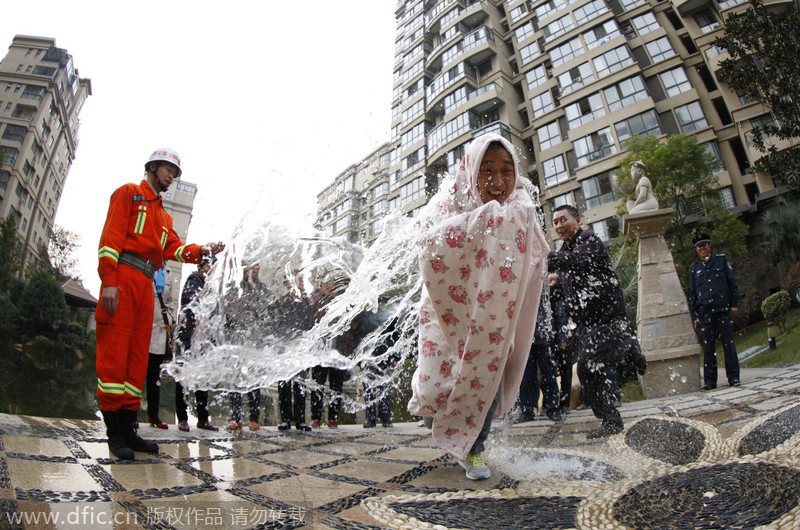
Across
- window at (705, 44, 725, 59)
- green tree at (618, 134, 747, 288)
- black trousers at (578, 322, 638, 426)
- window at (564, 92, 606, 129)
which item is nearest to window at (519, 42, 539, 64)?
window at (564, 92, 606, 129)

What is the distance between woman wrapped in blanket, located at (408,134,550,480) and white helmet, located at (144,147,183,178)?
80.9 inches

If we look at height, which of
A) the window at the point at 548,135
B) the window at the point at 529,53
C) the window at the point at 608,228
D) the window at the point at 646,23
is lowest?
the window at the point at 608,228

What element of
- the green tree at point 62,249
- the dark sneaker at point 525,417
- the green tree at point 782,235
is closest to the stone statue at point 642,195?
the dark sneaker at point 525,417

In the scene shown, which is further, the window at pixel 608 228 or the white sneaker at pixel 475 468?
the window at pixel 608 228

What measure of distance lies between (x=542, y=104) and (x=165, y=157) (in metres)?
27.3

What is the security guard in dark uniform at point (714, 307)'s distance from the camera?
521 cm

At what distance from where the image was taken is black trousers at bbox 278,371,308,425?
426 cm

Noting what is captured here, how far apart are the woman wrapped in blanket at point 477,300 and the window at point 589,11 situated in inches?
1128

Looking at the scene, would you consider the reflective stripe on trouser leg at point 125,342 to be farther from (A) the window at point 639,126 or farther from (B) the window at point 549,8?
(B) the window at point 549,8

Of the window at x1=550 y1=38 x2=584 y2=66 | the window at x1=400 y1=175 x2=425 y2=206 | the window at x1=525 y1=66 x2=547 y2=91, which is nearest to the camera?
the window at x1=550 y1=38 x2=584 y2=66

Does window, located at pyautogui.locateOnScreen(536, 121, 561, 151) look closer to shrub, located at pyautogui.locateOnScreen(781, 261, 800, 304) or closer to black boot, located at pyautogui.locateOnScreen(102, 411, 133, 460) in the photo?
shrub, located at pyautogui.locateOnScreen(781, 261, 800, 304)

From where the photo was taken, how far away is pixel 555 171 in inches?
978

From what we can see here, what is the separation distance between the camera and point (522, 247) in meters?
2.07

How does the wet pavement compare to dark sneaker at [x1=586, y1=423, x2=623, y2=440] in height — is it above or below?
above
